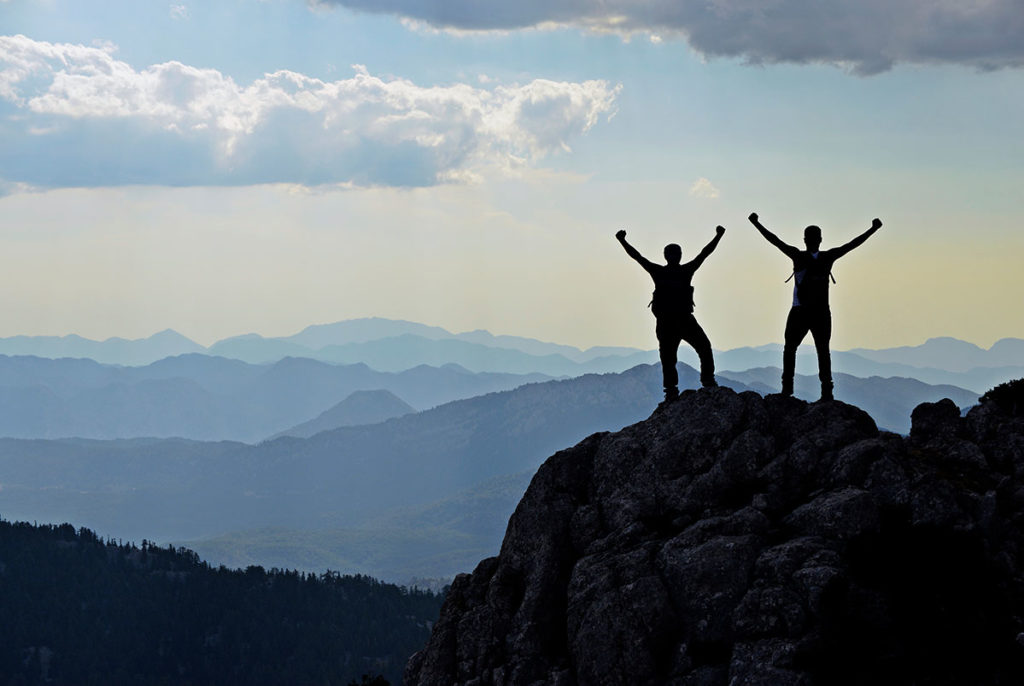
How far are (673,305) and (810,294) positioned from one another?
200 inches

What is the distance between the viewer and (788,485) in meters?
34.9

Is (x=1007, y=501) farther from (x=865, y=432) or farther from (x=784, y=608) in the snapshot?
(x=784, y=608)

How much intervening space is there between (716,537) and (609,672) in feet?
17.5

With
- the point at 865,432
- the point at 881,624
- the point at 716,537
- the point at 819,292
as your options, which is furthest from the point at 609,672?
the point at 819,292

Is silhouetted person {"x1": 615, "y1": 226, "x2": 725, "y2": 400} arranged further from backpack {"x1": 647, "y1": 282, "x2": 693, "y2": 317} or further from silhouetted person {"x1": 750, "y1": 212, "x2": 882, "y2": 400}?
silhouetted person {"x1": 750, "y1": 212, "x2": 882, "y2": 400}

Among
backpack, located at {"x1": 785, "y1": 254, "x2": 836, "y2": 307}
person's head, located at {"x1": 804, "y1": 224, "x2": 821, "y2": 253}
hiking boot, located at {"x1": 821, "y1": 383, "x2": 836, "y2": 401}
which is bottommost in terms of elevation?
hiking boot, located at {"x1": 821, "y1": 383, "x2": 836, "y2": 401}

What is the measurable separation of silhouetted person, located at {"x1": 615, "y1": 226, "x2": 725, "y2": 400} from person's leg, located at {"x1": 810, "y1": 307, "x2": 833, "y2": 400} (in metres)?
3.97

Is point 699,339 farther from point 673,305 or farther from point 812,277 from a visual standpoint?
point 812,277

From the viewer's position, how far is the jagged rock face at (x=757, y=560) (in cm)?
2919

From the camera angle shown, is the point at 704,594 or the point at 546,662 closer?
the point at 704,594

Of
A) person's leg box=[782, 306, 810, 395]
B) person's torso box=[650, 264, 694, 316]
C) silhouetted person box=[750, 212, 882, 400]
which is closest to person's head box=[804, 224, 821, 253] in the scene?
silhouetted person box=[750, 212, 882, 400]

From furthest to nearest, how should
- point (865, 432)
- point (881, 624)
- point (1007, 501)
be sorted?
point (865, 432) → point (1007, 501) → point (881, 624)

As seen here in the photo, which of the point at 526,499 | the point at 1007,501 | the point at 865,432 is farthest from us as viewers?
the point at 526,499

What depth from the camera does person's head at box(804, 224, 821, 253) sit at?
125 ft
